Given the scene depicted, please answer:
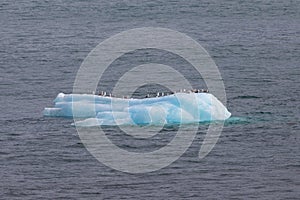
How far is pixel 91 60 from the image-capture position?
4569cm

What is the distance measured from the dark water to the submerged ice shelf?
0.55 meters

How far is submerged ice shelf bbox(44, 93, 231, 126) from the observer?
33.7m

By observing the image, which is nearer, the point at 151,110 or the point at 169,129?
the point at 169,129

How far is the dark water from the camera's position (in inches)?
1117

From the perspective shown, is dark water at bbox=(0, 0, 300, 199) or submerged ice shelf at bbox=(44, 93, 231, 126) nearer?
dark water at bbox=(0, 0, 300, 199)

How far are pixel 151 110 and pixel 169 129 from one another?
748 mm

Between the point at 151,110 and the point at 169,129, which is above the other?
the point at 151,110

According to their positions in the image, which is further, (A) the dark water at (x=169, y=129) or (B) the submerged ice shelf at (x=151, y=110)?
(B) the submerged ice shelf at (x=151, y=110)

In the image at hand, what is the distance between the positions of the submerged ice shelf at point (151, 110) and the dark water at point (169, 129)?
549 mm

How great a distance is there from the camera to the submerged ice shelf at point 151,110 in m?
33.7

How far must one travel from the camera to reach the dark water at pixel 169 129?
28359mm

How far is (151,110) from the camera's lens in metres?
33.6

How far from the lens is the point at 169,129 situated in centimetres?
3334

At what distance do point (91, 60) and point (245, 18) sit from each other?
46.1 ft
